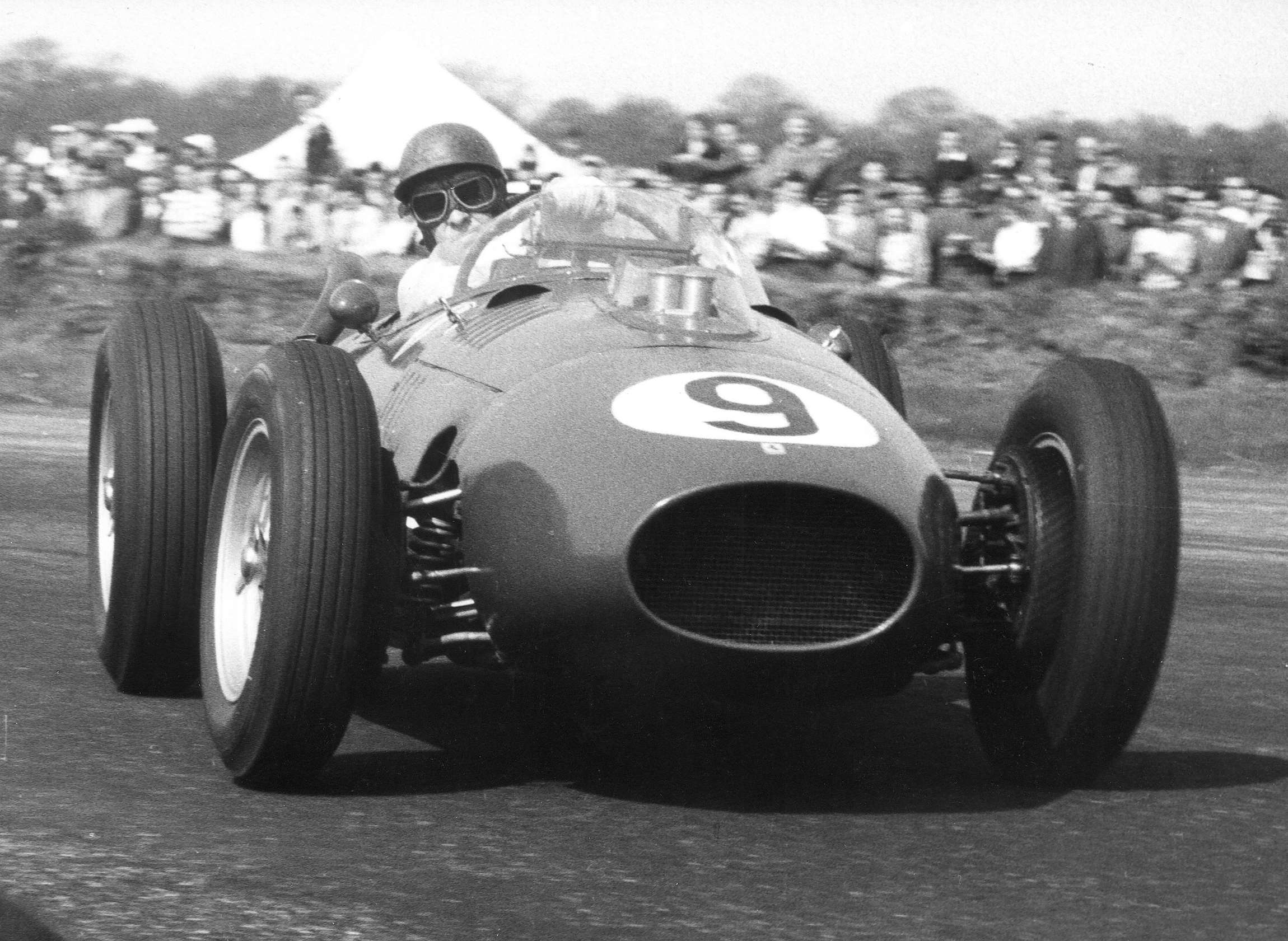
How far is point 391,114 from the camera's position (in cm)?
2062

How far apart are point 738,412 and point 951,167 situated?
1322 cm

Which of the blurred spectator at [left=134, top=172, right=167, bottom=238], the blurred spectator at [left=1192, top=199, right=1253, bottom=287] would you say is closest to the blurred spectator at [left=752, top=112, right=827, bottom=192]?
the blurred spectator at [left=1192, top=199, right=1253, bottom=287]

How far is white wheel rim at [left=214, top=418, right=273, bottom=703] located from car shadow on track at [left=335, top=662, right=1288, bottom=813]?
1.16ft

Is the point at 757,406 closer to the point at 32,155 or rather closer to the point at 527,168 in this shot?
the point at 527,168

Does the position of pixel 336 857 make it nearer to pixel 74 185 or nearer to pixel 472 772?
pixel 472 772

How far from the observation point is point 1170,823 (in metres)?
4.53

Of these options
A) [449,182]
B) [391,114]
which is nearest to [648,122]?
[391,114]

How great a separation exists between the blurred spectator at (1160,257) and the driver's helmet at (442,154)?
431 inches

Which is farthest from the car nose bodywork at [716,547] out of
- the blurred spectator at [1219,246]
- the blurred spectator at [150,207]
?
the blurred spectator at [150,207]

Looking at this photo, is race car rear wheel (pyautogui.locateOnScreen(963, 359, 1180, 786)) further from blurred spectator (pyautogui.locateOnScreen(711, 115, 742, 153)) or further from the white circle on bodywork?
blurred spectator (pyautogui.locateOnScreen(711, 115, 742, 153))

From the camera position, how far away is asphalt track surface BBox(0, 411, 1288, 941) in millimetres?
3652

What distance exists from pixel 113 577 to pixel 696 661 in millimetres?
2096

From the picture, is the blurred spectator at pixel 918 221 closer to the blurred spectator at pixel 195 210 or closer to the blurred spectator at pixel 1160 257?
the blurred spectator at pixel 1160 257

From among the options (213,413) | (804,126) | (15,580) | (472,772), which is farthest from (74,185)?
(472,772)
